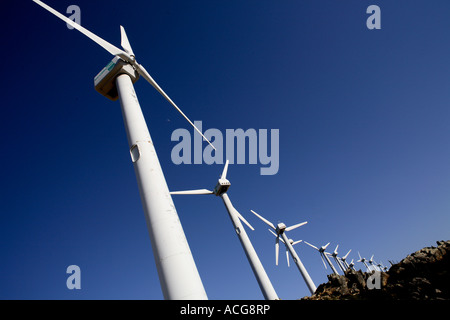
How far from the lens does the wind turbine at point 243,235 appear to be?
34781mm

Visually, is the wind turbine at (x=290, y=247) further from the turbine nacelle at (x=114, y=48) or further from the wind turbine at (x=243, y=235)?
the turbine nacelle at (x=114, y=48)

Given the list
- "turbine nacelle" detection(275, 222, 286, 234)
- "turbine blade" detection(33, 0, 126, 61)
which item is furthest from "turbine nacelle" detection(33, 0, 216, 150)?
"turbine nacelle" detection(275, 222, 286, 234)

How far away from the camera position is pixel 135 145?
11.1 metres

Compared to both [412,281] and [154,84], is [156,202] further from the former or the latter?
[412,281]

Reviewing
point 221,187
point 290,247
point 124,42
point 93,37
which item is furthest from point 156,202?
point 290,247

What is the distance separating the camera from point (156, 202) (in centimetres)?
926

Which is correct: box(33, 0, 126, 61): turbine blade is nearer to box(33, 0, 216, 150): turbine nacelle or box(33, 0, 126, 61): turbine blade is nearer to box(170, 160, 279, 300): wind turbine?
box(33, 0, 216, 150): turbine nacelle

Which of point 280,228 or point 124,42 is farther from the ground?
point 124,42

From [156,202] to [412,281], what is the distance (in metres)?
41.3

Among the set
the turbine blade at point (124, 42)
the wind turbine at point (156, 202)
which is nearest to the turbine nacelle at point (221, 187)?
the turbine blade at point (124, 42)
